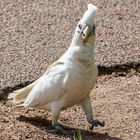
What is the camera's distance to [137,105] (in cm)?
588

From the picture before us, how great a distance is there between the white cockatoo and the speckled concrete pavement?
41.8 inches

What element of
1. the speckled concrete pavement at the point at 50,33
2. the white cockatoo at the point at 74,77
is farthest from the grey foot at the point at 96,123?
the speckled concrete pavement at the point at 50,33

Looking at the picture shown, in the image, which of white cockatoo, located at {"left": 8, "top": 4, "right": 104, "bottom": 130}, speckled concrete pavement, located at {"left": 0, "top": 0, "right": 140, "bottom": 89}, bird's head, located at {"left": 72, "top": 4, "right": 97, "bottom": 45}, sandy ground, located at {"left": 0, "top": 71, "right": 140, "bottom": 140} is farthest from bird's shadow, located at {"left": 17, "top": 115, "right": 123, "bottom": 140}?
bird's head, located at {"left": 72, "top": 4, "right": 97, "bottom": 45}

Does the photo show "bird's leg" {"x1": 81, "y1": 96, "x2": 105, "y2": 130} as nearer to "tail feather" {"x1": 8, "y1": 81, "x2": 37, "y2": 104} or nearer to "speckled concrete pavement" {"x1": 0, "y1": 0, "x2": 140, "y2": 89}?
"tail feather" {"x1": 8, "y1": 81, "x2": 37, "y2": 104}

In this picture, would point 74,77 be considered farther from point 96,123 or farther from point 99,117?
point 99,117

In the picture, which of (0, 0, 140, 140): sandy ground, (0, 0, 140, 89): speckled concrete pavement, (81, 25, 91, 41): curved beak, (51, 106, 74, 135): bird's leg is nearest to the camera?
(81, 25, 91, 41): curved beak

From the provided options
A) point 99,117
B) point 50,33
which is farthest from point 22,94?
point 50,33

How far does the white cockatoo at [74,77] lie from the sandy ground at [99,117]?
17 centimetres

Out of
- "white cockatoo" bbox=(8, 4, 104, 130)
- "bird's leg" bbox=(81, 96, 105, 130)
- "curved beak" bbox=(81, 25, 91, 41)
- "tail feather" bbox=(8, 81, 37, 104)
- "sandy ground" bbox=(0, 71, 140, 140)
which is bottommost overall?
"sandy ground" bbox=(0, 71, 140, 140)

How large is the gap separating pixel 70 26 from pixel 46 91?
2541 mm

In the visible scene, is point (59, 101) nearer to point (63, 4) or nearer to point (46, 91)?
point (46, 91)

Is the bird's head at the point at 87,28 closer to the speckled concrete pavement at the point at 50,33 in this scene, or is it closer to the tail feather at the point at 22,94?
the tail feather at the point at 22,94

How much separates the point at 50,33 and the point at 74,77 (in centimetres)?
250

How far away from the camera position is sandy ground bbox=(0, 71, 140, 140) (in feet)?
17.0
